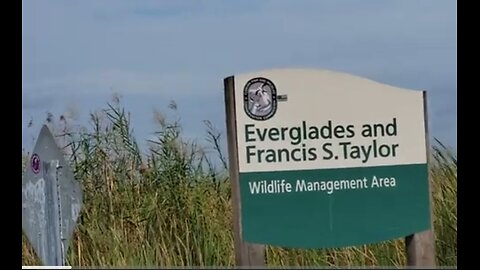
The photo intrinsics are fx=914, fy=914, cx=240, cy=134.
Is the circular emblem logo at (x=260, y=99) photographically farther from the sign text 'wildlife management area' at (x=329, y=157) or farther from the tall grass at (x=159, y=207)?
the tall grass at (x=159, y=207)

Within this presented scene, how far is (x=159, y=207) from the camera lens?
162 inches

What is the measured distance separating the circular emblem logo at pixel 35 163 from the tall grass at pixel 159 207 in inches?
5.4

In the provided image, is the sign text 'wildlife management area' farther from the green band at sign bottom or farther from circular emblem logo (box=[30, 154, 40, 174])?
circular emblem logo (box=[30, 154, 40, 174])

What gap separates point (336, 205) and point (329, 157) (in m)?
0.21

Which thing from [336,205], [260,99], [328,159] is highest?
[260,99]

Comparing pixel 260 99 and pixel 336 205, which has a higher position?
pixel 260 99

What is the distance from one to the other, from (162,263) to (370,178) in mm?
1004

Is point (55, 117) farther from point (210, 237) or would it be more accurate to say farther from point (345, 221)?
point (345, 221)

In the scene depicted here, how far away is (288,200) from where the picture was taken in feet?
13.1

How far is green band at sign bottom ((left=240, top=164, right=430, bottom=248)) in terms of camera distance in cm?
399

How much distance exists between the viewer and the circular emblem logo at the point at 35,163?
414 centimetres

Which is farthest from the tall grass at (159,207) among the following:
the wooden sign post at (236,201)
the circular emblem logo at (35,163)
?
the circular emblem logo at (35,163)

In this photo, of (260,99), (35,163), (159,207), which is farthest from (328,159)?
(35,163)

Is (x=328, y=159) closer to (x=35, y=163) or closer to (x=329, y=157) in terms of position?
(x=329, y=157)
